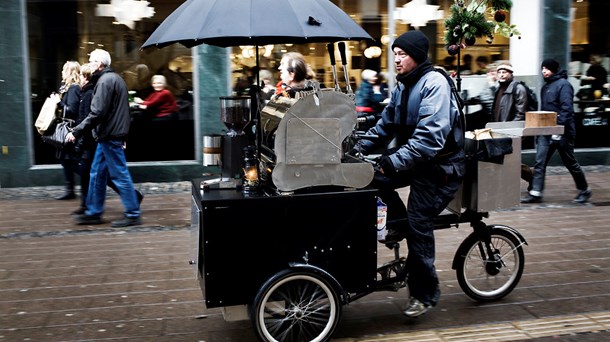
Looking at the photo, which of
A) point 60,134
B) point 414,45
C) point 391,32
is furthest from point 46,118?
point 414,45

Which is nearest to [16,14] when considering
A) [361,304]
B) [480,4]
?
[480,4]

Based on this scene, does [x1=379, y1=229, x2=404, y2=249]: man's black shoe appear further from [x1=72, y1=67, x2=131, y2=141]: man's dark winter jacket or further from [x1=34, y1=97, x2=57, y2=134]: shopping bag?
[x1=34, y1=97, x2=57, y2=134]: shopping bag

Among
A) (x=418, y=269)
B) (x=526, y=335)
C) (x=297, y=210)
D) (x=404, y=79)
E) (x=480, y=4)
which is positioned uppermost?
(x=480, y=4)

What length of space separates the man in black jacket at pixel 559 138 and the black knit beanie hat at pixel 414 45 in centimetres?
489

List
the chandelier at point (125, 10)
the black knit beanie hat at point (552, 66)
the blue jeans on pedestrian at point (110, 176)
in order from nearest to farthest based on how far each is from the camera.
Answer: the blue jeans on pedestrian at point (110, 176)
the black knit beanie hat at point (552, 66)
the chandelier at point (125, 10)

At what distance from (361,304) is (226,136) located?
1.68 meters

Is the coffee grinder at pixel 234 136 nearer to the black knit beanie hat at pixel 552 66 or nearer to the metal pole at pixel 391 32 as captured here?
the black knit beanie hat at pixel 552 66

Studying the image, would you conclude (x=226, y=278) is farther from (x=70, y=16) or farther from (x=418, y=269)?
(x=70, y=16)

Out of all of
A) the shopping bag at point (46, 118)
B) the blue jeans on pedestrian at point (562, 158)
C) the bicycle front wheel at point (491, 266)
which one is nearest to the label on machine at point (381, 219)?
the bicycle front wheel at point (491, 266)

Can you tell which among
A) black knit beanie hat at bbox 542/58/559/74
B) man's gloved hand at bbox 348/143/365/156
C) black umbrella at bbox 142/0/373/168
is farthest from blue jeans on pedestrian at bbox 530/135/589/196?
black umbrella at bbox 142/0/373/168

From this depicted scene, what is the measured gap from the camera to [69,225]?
826cm

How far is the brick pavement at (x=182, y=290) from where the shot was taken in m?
4.96

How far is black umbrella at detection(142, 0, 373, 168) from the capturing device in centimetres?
427

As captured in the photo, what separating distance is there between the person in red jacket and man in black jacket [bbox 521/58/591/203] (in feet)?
17.3
